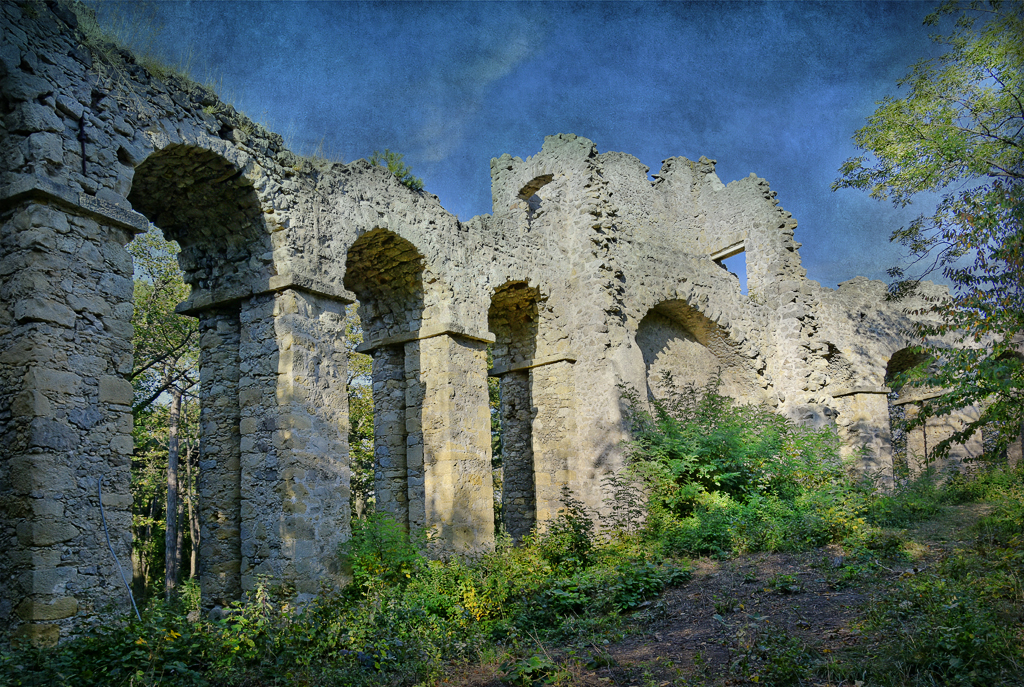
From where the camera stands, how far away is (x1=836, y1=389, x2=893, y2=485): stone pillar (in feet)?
52.3

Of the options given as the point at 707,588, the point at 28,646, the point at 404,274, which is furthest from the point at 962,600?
the point at 404,274

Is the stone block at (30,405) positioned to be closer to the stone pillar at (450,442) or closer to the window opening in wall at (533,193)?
the stone pillar at (450,442)

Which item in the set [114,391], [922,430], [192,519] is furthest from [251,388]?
[922,430]

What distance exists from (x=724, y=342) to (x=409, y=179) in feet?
27.0

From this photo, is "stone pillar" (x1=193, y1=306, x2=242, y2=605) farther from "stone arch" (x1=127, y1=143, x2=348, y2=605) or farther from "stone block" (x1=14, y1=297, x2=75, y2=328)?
"stone block" (x1=14, y1=297, x2=75, y2=328)

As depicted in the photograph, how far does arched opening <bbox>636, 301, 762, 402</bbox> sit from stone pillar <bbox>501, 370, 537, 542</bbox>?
8.10 feet

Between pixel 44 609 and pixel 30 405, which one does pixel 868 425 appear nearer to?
pixel 44 609

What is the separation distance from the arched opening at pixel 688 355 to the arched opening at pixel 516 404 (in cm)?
237

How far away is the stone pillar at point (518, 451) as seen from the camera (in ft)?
42.7

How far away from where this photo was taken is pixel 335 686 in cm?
471

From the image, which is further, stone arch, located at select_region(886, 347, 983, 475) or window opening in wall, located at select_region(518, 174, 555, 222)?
stone arch, located at select_region(886, 347, 983, 475)

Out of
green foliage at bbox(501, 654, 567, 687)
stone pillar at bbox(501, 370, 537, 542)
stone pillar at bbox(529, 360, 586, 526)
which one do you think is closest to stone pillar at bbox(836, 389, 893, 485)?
stone pillar at bbox(529, 360, 586, 526)

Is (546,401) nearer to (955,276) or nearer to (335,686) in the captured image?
(955,276)

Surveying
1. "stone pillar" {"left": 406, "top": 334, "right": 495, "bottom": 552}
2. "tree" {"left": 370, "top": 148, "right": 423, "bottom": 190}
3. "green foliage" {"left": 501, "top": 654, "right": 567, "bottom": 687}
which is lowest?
"green foliage" {"left": 501, "top": 654, "right": 567, "bottom": 687}
